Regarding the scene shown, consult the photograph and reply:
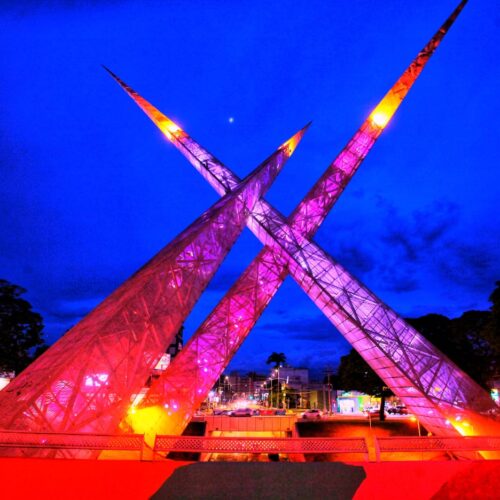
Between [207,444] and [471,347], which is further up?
[471,347]

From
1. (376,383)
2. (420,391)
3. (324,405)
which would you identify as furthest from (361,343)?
(324,405)

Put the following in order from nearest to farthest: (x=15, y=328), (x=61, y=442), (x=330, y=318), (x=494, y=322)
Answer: (x=61, y=442) → (x=330, y=318) → (x=494, y=322) → (x=15, y=328)

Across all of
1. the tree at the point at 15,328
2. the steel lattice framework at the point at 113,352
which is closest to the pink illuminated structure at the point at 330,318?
the steel lattice framework at the point at 113,352

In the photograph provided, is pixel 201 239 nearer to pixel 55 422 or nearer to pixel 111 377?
pixel 111 377

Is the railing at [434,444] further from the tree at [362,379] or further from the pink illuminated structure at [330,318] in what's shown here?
→ the tree at [362,379]

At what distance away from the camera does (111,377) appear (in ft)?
30.0

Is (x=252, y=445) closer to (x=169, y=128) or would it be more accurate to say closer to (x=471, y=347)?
(x=169, y=128)

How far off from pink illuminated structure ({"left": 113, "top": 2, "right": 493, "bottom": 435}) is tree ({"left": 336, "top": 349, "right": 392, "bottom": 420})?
19604 millimetres

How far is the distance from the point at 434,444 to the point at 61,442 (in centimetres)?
700

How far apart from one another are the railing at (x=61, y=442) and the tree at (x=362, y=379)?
3127cm

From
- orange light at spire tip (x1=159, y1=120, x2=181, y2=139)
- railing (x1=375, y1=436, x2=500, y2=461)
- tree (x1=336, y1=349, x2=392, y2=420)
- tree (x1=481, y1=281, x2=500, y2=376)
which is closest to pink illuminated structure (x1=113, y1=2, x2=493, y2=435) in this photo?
orange light at spire tip (x1=159, y1=120, x2=181, y2=139)

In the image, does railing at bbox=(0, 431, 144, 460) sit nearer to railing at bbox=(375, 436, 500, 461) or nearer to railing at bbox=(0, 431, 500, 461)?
railing at bbox=(0, 431, 500, 461)

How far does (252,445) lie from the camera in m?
7.19

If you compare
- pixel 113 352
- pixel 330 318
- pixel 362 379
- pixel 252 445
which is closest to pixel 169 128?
pixel 330 318
